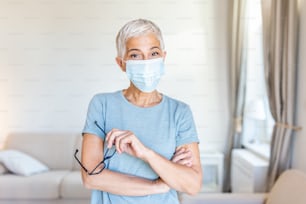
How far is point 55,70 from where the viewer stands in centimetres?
370

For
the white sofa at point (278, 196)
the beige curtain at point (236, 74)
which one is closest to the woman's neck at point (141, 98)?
the white sofa at point (278, 196)

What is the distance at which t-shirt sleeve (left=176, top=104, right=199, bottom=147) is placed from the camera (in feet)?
3.38

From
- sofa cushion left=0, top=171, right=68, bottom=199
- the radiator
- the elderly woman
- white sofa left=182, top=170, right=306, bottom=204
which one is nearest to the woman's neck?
the elderly woman

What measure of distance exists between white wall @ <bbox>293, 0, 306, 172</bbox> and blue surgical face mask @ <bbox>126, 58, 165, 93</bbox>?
1458mm

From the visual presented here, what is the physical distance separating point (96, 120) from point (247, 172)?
2071mm

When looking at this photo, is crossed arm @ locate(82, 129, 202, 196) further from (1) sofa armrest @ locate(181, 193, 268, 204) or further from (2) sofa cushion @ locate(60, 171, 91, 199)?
(2) sofa cushion @ locate(60, 171, 91, 199)

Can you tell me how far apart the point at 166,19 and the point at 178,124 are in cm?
281

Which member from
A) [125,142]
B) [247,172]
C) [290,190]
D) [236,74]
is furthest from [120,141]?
[236,74]

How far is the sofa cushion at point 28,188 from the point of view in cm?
298

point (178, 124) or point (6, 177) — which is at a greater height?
point (178, 124)

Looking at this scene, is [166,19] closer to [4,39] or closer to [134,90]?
[4,39]

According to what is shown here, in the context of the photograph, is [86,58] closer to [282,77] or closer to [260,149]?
[260,149]

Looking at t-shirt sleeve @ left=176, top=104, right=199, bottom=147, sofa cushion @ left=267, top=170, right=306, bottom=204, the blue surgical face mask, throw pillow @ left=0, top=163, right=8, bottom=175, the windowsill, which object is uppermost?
the blue surgical face mask

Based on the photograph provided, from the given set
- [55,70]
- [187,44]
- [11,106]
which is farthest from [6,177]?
[187,44]
